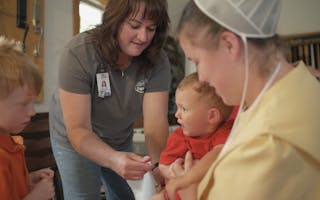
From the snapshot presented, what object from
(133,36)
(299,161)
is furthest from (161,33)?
(299,161)

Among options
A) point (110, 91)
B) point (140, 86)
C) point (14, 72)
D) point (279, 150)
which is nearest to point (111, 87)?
point (110, 91)

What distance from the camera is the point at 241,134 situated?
0.76 meters

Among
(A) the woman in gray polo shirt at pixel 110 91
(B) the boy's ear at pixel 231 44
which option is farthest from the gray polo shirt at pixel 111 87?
(B) the boy's ear at pixel 231 44

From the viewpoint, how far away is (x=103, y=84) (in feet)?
4.92

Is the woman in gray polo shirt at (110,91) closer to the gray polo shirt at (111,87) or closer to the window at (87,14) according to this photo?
the gray polo shirt at (111,87)

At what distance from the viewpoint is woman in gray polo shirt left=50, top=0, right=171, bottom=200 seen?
4.58 ft

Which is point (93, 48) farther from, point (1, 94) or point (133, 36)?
point (1, 94)

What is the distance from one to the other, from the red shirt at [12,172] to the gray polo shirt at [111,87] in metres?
0.36

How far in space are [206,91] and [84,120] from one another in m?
0.52

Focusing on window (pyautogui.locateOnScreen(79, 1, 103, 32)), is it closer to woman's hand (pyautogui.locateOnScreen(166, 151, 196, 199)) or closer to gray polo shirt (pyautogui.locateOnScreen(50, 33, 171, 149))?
gray polo shirt (pyautogui.locateOnScreen(50, 33, 171, 149))

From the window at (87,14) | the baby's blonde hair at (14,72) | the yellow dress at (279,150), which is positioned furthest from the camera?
the window at (87,14)

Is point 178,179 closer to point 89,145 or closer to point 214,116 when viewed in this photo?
point 214,116

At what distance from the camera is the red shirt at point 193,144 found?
123 cm

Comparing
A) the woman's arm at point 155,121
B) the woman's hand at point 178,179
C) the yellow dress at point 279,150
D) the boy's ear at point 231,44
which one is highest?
the boy's ear at point 231,44
